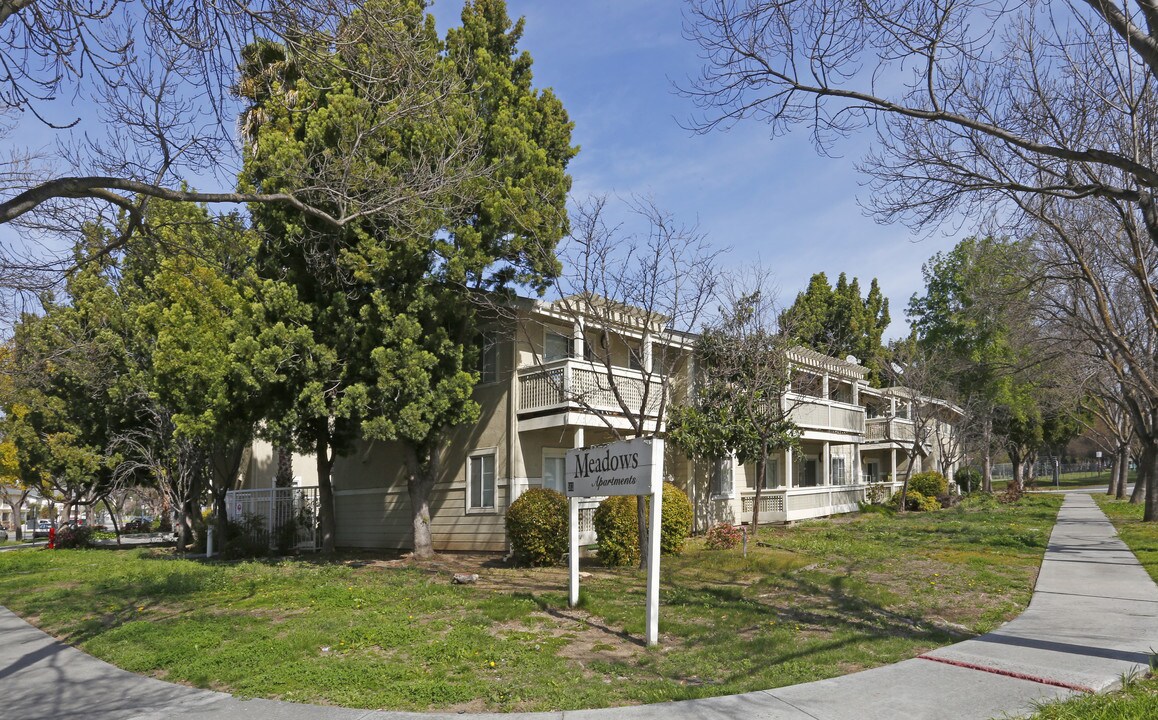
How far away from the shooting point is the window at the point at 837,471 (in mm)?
33594

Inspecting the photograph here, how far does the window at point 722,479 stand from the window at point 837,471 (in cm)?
1083

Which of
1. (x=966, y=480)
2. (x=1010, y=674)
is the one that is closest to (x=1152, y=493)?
(x=966, y=480)

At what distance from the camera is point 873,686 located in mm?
6883

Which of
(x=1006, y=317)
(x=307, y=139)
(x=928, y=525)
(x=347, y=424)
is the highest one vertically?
(x=307, y=139)

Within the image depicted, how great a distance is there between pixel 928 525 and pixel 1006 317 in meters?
6.60

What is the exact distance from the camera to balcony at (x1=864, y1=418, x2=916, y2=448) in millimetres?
34062

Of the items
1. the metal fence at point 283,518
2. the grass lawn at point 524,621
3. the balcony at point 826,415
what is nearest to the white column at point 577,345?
the grass lawn at point 524,621

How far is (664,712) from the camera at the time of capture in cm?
636

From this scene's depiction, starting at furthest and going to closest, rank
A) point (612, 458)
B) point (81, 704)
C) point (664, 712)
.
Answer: point (612, 458), point (81, 704), point (664, 712)

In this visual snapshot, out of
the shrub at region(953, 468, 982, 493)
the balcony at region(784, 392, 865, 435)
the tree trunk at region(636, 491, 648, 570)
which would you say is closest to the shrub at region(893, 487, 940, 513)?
the balcony at region(784, 392, 865, 435)

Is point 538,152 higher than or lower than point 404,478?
higher

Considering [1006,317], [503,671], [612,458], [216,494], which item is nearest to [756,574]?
[612,458]

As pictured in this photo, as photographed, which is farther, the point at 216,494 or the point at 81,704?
the point at 216,494

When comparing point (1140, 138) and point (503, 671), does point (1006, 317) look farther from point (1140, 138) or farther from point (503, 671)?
point (503, 671)
